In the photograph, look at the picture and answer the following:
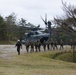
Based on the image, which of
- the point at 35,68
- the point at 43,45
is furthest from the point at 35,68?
the point at 43,45

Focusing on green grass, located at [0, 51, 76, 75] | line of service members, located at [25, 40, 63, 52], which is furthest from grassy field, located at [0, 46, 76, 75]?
line of service members, located at [25, 40, 63, 52]

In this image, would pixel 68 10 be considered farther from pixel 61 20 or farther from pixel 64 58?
pixel 64 58

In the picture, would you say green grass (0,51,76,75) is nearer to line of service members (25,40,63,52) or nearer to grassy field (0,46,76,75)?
grassy field (0,46,76,75)

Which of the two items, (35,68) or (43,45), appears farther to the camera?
(43,45)

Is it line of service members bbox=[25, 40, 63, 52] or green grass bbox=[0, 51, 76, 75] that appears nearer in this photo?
green grass bbox=[0, 51, 76, 75]

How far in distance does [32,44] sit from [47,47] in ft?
15.5

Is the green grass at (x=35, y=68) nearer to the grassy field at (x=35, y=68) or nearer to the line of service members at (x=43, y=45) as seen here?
the grassy field at (x=35, y=68)

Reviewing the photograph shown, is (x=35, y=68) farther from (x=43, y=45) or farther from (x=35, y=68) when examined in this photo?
(x=43, y=45)

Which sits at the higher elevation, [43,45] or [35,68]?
[43,45]

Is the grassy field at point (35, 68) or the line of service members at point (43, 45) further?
the line of service members at point (43, 45)

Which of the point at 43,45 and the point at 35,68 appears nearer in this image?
the point at 35,68

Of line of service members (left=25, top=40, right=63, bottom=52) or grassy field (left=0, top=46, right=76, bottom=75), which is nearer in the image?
grassy field (left=0, top=46, right=76, bottom=75)

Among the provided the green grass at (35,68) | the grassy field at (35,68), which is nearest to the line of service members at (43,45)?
the green grass at (35,68)

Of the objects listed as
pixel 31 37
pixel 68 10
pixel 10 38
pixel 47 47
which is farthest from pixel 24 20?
pixel 68 10
